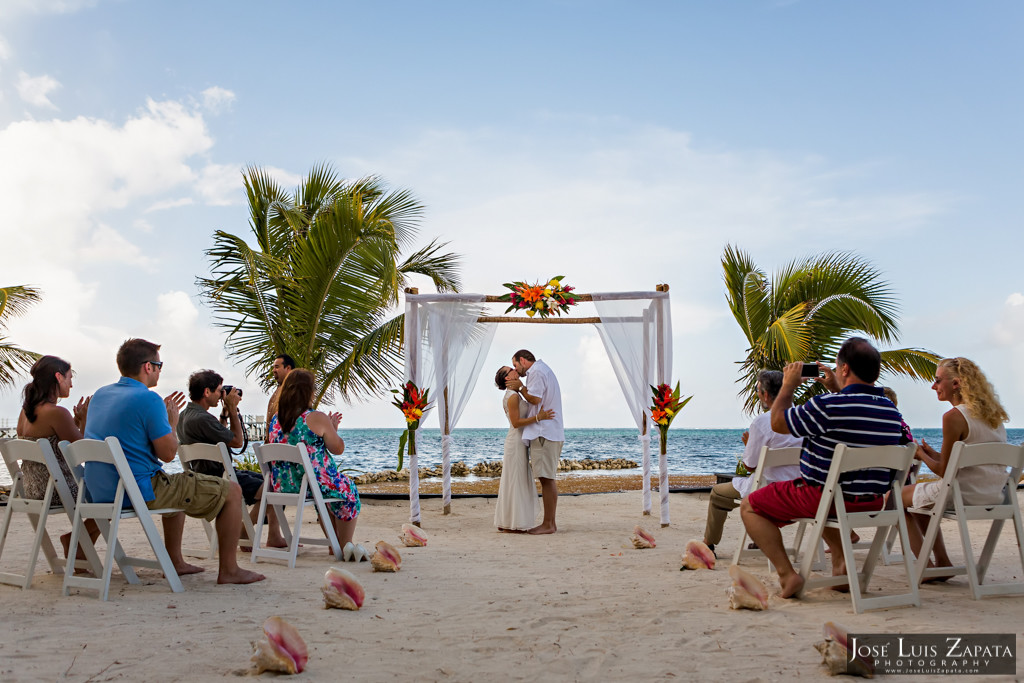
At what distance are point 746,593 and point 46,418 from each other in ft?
13.7

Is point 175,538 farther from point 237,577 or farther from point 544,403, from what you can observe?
point 544,403

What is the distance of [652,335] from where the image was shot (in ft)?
27.2

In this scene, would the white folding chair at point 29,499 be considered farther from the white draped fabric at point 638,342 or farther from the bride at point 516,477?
the white draped fabric at point 638,342

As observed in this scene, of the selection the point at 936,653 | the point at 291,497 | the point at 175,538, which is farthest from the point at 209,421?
the point at 936,653

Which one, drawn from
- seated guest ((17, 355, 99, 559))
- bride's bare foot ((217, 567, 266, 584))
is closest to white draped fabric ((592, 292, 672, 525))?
bride's bare foot ((217, 567, 266, 584))

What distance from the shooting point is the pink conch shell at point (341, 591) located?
4.05 metres

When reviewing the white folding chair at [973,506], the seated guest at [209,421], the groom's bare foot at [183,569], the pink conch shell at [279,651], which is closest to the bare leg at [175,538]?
the groom's bare foot at [183,569]

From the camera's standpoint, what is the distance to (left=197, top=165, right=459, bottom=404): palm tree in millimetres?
9531

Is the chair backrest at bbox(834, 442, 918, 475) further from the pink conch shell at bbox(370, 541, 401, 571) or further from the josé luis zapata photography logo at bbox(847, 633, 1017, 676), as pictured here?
the pink conch shell at bbox(370, 541, 401, 571)

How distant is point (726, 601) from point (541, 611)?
1.04m

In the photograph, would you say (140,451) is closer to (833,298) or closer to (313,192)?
(313,192)

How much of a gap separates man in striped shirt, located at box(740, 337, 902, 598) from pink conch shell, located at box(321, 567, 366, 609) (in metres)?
2.19

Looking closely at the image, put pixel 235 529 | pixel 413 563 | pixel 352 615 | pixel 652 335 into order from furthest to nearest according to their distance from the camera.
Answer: pixel 652 335 → pixel 413 563 → pixel 235 529 → pixel 352 615

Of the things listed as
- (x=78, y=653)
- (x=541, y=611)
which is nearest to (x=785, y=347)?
(x=541, y=611)
